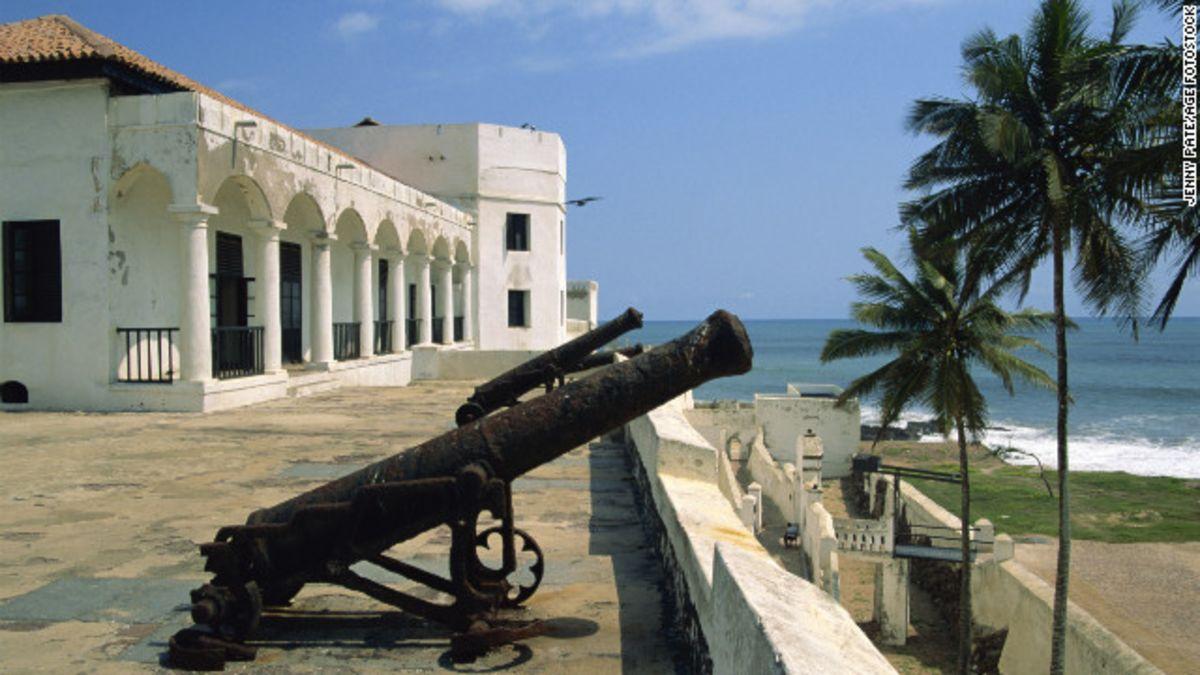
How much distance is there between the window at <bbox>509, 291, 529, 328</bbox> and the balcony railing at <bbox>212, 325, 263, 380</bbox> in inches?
699

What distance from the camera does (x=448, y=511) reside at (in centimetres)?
362

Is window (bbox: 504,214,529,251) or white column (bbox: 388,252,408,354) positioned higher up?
window (bbox: 504,214,529,251)

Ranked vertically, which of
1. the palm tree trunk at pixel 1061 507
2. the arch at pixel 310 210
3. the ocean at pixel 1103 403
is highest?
the arch at pixel 310 210

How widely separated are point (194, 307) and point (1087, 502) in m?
36.0

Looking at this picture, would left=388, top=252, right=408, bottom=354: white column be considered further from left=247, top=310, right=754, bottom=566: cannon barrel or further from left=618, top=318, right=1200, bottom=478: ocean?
left=247, top=310, right=754, bottom=566: cannon barrel

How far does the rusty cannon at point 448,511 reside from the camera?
11.6 ft

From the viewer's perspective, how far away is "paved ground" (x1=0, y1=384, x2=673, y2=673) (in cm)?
387

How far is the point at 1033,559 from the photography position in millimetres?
25719

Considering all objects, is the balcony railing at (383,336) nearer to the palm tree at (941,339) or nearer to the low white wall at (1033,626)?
the palm tree at (941,339)

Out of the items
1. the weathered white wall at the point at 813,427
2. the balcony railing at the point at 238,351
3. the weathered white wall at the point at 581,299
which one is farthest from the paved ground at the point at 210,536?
the weathered white wall at the point at 581,299

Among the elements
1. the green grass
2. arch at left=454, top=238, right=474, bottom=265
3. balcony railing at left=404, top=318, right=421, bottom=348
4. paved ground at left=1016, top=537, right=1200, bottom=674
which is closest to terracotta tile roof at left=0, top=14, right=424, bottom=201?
balcony railing at left=404, top=318, right=421, bottom=348

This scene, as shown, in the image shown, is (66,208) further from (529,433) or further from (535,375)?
(529,433)

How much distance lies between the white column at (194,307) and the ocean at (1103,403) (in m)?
20.7

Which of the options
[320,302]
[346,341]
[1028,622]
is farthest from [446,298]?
[1028,622]
